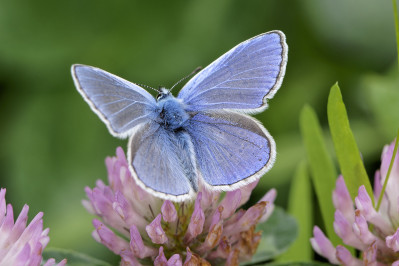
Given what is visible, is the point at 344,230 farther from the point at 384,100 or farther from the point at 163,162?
the point at 384,100

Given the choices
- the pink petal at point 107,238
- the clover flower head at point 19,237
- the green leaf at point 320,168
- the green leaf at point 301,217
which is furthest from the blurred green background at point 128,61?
the clover flower head at point 19,237

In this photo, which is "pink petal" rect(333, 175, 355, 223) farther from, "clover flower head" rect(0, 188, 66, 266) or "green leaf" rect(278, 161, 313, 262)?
"clover flower head" rect(0, 188, 66, 266)

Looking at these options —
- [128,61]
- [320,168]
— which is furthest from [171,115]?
[128,61]

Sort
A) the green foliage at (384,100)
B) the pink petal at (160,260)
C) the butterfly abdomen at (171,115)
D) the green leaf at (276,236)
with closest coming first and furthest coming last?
the pink petal at (160,260)
the butterfly abdomen at (171,115)
the green leaf at (276,236)
the green foliage at (384,100)

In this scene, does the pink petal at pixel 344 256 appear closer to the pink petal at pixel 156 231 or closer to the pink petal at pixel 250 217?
the pink petal at pixel 250 217

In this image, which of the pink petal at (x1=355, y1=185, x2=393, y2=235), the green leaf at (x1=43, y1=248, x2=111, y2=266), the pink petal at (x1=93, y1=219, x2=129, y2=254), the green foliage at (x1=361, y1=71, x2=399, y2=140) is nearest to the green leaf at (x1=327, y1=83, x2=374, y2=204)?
the pink petal at (x1=355, y1=185, x2=393, y2=235)

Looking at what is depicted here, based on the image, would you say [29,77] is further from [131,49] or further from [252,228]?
[252,228]

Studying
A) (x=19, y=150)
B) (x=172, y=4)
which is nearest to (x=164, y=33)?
(x=172, y=4)
